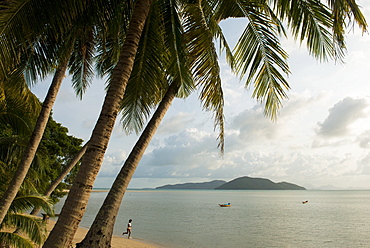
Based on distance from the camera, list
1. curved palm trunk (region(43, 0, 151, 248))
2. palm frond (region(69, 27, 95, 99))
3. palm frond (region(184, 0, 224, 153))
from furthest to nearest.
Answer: palm frond (region(69, 27, 95, 99)) → palm frond (region(184, 0, 224, 153)) → curved palm trunk (region(43, 0, 151, 248))

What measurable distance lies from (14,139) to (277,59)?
6484mm

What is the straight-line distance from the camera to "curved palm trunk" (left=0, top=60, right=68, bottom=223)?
208 inches

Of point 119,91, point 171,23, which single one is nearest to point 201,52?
point 171,23

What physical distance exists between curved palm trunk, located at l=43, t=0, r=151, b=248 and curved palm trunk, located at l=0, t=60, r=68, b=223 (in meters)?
2.45

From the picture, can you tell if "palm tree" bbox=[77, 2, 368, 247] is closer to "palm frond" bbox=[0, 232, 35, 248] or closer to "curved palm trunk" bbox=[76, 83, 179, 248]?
"curved palm trunk" bbox=[76, 83, 179, 248]

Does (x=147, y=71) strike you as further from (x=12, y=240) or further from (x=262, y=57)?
(x=12, y=240)

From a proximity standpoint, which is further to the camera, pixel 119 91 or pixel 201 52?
pixel 201 52

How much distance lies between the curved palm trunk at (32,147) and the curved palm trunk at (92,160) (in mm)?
2454

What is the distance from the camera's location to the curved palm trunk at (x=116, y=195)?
12.6 ft

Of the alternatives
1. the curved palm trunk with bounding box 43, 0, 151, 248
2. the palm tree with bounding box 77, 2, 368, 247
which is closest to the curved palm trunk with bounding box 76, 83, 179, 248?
the palm tree with bounding box 77, 2, 368, 247

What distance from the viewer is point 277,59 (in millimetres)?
5105

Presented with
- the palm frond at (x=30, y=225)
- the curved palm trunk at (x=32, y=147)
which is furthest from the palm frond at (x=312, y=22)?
the palm frond at (x=30, y=225)

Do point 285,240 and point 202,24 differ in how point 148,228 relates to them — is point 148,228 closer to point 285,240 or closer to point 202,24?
point 285,240

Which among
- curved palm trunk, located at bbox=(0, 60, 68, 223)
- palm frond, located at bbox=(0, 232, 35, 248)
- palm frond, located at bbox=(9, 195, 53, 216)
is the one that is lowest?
palm frond, located at bbox=(0, 232, 35, 248)
